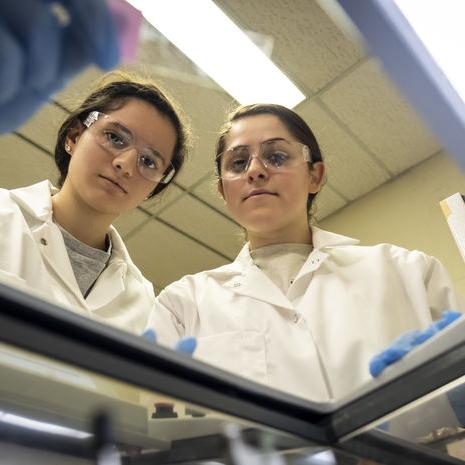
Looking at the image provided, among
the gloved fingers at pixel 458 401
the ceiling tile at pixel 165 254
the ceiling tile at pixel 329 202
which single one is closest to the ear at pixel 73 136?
the gloved fingers at pixel 458 401

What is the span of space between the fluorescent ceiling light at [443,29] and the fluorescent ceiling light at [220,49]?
0.60ft

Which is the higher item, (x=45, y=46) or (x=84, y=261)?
(x=84, y=261)

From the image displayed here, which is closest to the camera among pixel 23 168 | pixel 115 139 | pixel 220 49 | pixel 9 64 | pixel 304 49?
pixel 9 64

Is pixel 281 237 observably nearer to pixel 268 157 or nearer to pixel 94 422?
pixel 268 157

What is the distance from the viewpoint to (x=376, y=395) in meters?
0.58

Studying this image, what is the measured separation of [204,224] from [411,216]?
120 centimetres

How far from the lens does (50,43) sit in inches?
14.0

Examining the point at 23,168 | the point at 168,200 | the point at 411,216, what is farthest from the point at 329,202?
the point at 23,168

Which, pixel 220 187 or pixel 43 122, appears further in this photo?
pixel 220 187

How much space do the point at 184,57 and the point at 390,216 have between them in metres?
2.80

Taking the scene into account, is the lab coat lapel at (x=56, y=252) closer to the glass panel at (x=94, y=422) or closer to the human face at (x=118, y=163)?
the human face at (x=118, y=163)

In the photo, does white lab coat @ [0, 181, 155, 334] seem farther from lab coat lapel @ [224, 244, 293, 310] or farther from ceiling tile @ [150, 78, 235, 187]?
ceiling tile @ [150, 78, 235, 187]

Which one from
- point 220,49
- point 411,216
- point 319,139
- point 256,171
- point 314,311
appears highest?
point 319,139

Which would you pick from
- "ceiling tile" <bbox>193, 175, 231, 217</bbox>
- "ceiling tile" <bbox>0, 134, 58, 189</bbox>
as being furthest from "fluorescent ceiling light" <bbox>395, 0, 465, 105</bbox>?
"ceiling tile" <bbox>193, 175, 231, 217</bbox>
